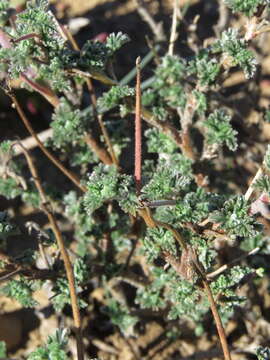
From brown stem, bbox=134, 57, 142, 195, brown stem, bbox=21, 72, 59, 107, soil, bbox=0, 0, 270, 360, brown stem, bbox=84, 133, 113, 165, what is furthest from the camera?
soil, bbox=0, 0, 270, 360

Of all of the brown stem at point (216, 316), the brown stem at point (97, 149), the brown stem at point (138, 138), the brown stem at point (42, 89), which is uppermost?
the brown stem at point (42, 89)

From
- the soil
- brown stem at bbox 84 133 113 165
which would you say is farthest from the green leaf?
the soil

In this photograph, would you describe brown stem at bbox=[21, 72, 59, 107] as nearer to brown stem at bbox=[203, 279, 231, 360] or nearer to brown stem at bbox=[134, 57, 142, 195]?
brown stem at bbox=[134, 57, 142, 195]

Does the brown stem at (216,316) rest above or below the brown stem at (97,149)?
below

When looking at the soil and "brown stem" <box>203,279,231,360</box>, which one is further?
the soil

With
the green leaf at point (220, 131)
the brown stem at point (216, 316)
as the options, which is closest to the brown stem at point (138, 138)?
the brown stem at point (216, 316)

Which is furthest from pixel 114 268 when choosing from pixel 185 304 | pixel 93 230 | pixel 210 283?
pixel 210 283

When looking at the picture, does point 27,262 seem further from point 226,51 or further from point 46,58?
point 226,51

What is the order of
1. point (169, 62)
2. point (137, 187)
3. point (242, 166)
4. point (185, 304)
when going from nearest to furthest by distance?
point (137, 187)
point (185, 304)
point (169, 62)
point (242, 166)

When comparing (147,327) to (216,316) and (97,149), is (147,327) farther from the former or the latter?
(216,316)

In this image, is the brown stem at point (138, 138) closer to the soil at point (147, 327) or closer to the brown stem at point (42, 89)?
the brown stem at point (42, 89)

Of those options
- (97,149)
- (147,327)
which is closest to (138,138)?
(97,149)
